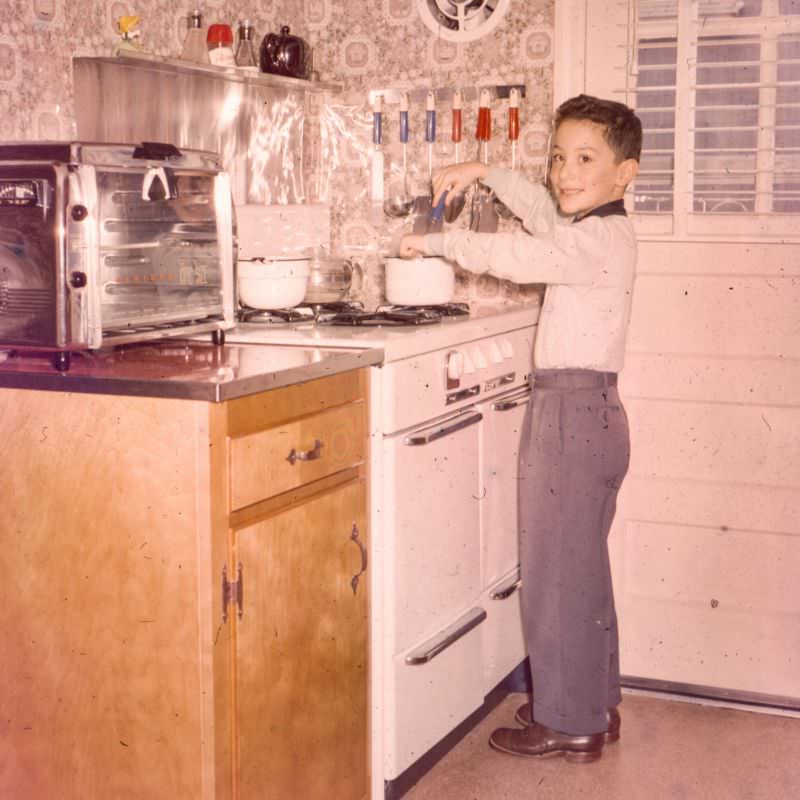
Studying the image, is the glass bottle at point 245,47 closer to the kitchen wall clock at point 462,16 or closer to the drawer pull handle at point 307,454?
the kitchen wall clock at point 462,16

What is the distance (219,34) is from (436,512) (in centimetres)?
122

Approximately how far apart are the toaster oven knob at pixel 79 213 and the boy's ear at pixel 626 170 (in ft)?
3.95

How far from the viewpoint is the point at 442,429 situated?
8.19 ft

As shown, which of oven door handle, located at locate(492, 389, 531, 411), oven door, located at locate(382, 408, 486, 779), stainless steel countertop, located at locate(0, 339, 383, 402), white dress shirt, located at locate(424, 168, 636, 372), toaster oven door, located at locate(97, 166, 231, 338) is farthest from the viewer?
oven door handle, located at locate(492, 389, 531, 411)

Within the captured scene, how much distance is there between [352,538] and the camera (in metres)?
2.24

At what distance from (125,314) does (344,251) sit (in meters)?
1.32

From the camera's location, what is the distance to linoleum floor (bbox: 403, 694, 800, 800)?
2561 mm

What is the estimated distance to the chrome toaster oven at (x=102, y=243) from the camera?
6.39 feet

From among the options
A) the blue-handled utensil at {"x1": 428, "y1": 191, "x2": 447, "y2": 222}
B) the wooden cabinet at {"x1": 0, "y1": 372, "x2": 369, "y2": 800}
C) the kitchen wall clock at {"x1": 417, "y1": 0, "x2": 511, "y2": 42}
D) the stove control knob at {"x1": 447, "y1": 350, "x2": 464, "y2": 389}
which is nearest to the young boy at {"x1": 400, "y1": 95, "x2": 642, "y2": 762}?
the stove control knob at {"x1": 447, "y1": 350, "x2": 464, "y2": 389}

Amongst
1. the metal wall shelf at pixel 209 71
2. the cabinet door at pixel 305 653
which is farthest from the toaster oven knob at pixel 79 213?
the metal wall shelf at pixel 209 71

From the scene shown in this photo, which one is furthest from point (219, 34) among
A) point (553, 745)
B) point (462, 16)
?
point (553, 745)

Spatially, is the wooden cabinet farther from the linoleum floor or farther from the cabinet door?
the linoleum floor

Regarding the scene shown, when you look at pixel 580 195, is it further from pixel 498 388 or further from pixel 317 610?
pixel 317 610

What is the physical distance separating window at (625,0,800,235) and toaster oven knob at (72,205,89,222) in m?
1.52
